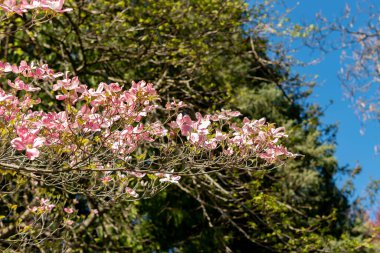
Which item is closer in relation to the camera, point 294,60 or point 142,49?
point 142,49

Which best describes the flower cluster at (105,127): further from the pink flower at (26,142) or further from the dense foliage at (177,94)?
the dense foliage at (177,94)

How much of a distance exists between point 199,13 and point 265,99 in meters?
4.28

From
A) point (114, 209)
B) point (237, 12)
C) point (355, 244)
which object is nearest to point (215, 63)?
point (237, 12)

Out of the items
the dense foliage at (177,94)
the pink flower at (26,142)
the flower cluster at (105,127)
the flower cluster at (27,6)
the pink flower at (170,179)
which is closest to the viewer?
the pink flower at (26,142)

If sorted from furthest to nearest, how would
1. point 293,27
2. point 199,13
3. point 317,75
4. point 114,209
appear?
point 317,75 < point 293,27 < point 199,13 < point 114,209

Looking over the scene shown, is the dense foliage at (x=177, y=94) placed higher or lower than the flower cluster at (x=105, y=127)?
lower

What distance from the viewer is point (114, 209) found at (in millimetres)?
5883

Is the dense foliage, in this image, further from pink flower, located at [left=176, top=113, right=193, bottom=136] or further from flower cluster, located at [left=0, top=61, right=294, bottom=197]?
pink flower, located at [left=176, top=113, right=193, bottom=136]

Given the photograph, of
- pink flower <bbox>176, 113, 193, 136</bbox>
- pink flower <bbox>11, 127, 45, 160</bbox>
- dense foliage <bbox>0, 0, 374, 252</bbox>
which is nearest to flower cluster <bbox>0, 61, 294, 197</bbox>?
pink flower <bbox>176, 113, 193, 136</bbox>

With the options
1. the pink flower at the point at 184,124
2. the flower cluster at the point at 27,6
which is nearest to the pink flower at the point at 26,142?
the flower cluster at the point at 27,6

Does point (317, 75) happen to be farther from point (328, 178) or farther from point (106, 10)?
point (106, 10)

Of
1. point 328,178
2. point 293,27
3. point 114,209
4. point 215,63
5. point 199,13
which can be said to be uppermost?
point 293,27

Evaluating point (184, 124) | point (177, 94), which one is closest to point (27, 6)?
point (184, 124)

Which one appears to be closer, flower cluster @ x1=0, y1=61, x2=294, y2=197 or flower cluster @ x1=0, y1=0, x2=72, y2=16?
flower cluster @ x1=0, y1=0, x2=72, y2=16
